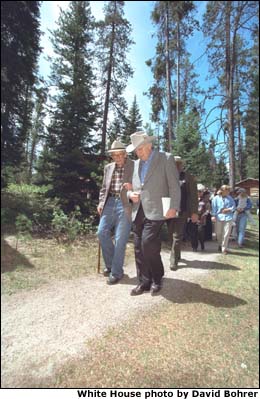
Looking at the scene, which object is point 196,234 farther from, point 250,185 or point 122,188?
point 122,188

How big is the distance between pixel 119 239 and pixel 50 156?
17.8 inches

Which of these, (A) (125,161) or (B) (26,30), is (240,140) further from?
(B) (26,30)

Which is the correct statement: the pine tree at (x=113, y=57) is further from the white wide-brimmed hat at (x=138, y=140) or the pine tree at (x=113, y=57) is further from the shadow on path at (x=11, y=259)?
the shadow on path at (x=11, y=259)

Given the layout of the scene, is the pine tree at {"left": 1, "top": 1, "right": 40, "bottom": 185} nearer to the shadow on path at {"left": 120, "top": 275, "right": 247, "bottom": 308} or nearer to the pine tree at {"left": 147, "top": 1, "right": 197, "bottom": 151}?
the pine tree at {"left": 147, "top": 1, "right": 197, "bottom": 151}

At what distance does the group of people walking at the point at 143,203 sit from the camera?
563mm

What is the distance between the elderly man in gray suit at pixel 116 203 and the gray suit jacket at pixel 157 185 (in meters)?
0.04

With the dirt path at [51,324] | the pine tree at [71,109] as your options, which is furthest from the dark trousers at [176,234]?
the pine tree at [71,109]

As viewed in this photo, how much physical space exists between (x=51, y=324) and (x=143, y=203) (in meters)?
2.20

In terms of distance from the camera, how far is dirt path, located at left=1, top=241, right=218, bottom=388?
1.13 m

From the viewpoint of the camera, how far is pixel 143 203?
0.57 m

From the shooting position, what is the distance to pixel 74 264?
999 millimetres

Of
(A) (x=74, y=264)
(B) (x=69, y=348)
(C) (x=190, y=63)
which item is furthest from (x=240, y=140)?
(B) (x=69, y=348)

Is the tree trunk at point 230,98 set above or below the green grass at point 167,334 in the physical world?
above

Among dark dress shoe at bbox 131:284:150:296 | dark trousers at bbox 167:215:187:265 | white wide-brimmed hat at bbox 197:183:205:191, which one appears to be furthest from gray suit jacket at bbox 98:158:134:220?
dark dress shoe at bbox 131:284:150:296
